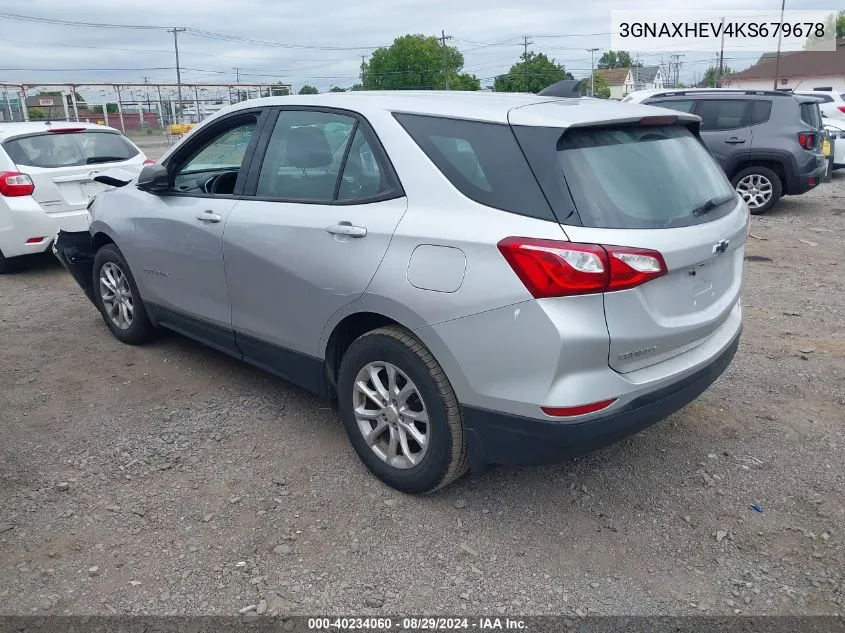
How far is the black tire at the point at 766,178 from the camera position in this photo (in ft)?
34.8

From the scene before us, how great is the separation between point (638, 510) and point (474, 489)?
739 mm

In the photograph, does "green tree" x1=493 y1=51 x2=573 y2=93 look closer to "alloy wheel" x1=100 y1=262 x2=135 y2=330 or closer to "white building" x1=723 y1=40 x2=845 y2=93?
"white building" x1=723 y1=40 x2=845 y2=93

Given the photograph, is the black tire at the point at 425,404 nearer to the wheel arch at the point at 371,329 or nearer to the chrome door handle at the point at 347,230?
the wheel arch at the point at 371,329

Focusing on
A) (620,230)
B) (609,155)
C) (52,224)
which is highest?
(609,155)

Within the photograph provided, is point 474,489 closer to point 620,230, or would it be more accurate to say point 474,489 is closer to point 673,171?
point 620,230

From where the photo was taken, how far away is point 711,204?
3271mm

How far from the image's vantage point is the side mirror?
14.4ft

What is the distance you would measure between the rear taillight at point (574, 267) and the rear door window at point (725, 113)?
362 inches

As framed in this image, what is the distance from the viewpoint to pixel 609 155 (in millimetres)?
2992

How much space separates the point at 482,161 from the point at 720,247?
1070 millimetres

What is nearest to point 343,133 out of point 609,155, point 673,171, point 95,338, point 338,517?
point 609,155

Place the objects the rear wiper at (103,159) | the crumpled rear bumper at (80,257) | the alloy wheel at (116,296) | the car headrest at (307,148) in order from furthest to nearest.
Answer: the rear wiper at (103,159)
the crumpled rear bumper at (80,257)
the alloy wheel at (116,296)
the car headrest at (307,148)

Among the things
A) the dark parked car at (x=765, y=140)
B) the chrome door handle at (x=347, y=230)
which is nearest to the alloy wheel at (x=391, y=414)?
the chrome door handle at (x=347, y=230)

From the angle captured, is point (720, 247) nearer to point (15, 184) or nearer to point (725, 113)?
point (15, 184)
